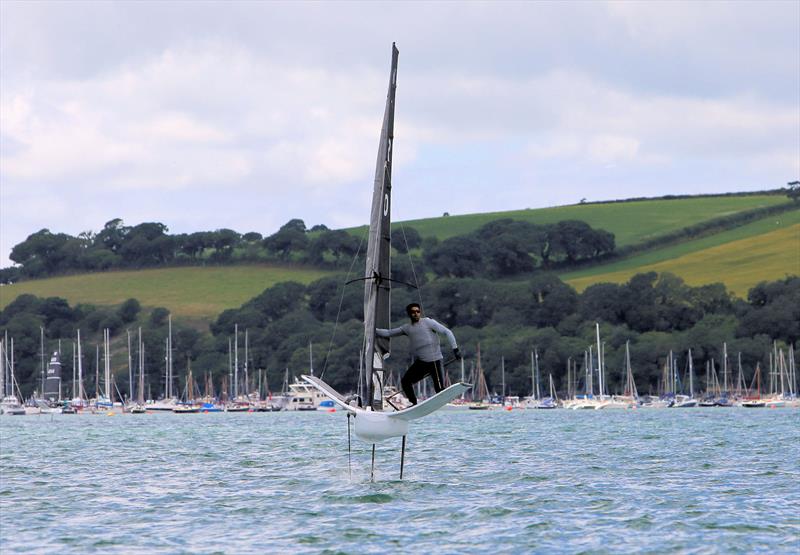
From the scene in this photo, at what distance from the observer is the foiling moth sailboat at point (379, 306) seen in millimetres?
35844

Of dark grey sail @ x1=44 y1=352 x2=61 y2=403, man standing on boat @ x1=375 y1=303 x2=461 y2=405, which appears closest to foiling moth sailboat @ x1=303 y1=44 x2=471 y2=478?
man standing on boat @ x1=375 y1=303 x2=461 y2=405

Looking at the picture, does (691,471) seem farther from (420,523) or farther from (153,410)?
(153,410)

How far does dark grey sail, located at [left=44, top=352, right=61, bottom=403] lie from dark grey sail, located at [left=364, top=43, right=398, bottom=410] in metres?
151

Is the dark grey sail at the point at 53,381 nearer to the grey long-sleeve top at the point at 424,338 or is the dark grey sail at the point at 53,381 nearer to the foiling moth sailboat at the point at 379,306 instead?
the foiling moth sailboat at the point at 379,306

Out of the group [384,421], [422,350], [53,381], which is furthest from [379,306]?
[53,381]

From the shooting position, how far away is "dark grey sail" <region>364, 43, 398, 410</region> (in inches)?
1437

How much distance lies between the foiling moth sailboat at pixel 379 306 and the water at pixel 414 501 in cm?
193

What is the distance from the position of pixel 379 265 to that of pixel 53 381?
157 metres

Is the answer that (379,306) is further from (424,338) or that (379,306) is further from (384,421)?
(384,421)

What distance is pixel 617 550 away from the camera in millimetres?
27859

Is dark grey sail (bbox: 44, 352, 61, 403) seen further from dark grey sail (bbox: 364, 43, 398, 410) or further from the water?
dark grey sail (bbox: 364, 43, 398, 410)

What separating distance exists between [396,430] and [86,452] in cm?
3538

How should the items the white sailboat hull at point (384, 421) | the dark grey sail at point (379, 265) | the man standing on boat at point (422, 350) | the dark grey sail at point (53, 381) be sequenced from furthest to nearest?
the dark grey sail at point (53, 381) < the dark grey sail at point (379, 265) < the man standing on boat at point (422, 350) < the white sailboat hull at point (384, 421)

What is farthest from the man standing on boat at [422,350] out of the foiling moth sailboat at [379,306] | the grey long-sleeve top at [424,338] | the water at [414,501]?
the water at [414,501]
